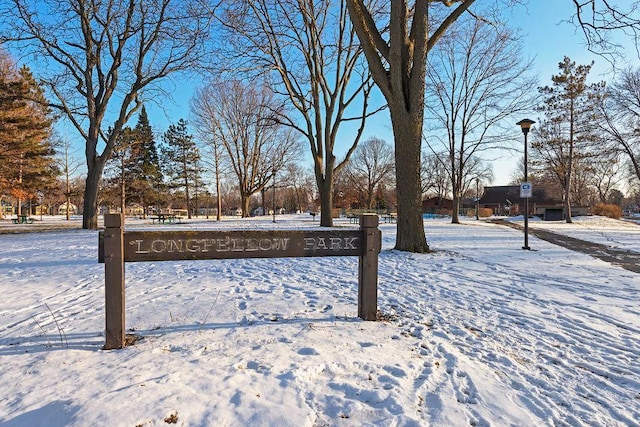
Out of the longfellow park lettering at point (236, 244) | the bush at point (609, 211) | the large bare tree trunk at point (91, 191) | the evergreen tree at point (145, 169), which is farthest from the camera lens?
the evergreen tree at point (145, 169)

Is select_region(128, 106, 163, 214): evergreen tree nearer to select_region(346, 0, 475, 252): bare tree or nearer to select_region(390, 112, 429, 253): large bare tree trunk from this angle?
select_region(346, 0, 475, 252): bare tree

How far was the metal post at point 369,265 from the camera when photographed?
367cm

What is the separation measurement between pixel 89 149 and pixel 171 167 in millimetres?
29602

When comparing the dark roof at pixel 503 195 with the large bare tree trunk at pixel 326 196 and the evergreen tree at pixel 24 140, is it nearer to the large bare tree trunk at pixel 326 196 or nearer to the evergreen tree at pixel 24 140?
the large bare tree trunk at pixel 326 196

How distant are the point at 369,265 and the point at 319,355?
1194 mm

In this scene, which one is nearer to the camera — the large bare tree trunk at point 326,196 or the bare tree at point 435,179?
the large bare tree trunk at point 326,196

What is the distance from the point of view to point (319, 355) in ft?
9.29

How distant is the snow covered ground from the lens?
209 cm

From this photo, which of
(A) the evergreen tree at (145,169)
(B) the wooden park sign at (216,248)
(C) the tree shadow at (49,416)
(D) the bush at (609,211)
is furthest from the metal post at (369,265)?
(D) the bush at (609,211)

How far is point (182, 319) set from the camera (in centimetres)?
372

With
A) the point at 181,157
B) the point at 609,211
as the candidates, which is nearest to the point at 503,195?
the point at 609,211

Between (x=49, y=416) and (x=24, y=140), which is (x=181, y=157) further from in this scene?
(x=49, y=416)

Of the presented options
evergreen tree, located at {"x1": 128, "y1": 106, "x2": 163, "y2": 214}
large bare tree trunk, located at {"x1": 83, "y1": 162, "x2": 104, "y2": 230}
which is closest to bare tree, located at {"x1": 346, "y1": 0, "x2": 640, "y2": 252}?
large bare tree trunk, located at {"x1": 83, "y1": 162, "x2": 104, "y2": 230}

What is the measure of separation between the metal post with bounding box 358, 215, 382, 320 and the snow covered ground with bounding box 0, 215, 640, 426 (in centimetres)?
22
